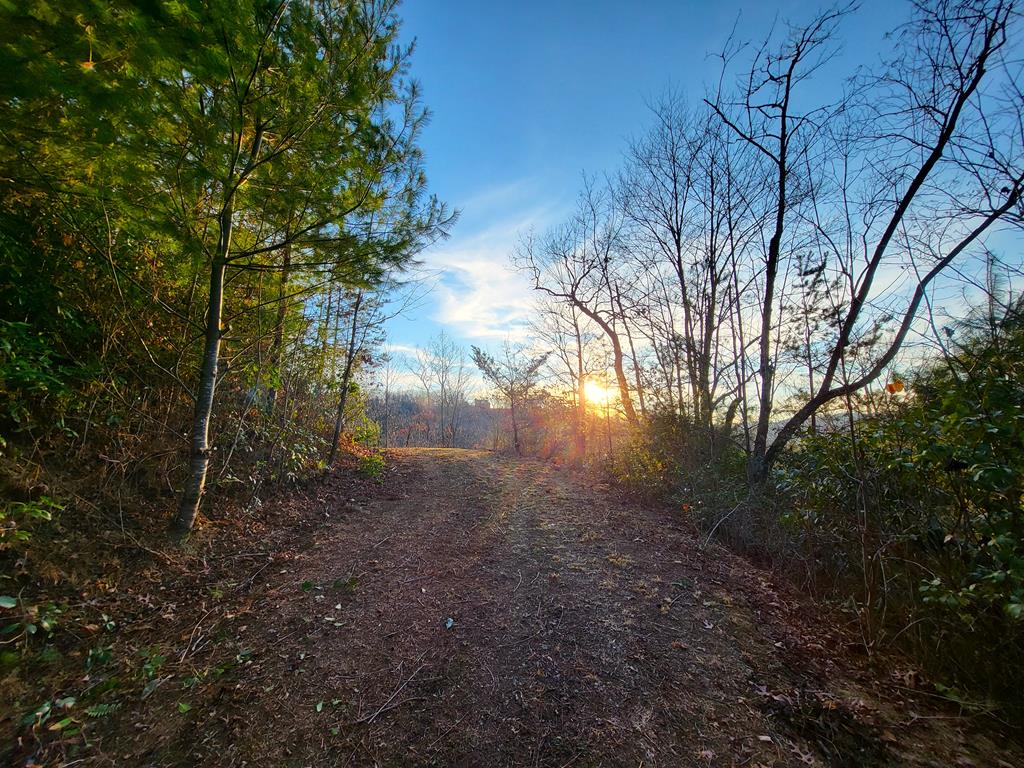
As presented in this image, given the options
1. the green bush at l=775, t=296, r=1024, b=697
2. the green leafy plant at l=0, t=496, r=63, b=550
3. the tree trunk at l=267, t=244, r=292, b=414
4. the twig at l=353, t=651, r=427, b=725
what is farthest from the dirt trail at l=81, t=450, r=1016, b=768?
the tree trunk at l=267, t=244, r=292, b=414

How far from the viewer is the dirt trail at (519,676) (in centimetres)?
192

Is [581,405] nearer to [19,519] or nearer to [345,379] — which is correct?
[345,379]

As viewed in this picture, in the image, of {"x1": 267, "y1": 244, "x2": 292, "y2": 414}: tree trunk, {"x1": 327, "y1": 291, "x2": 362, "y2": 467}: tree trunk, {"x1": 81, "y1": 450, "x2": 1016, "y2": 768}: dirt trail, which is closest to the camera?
{"x1": 81, "y1": 450, "x2": 1016, "y2": 768}: dirt trail

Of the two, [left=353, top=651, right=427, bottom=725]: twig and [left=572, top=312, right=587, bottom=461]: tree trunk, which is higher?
[left=572, top=312, right=587, bottom=461]: tree trunk

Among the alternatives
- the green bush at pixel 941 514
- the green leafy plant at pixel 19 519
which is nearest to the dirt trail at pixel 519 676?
the green bush at pixel 941 514

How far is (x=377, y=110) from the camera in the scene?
384cm

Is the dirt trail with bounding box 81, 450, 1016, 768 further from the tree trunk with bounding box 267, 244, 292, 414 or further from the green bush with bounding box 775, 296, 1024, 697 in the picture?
the tree trunk with bounding box 267, 244, 292, 414

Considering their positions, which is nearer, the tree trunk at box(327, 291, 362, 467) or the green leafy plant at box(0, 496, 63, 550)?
the green leafy plant at box(0, 496, 63, 550)

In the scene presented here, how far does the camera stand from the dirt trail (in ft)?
6.29

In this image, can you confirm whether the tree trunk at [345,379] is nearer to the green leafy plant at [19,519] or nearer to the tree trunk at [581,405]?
the green leafy plant at [19,519]

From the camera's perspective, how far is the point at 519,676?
Answer: 2428mm

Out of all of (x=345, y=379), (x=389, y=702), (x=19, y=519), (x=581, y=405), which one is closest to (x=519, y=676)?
(x=389, y=702)

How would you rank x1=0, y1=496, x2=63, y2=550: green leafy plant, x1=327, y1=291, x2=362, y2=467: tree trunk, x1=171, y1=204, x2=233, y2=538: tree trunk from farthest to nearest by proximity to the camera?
x1=327, y1=291, x2=362, y2=467: tree trunk → x1=171, y1=204, x2=233, y2=538: tree trunk → x1=0, y1=496, x2=63, y2=550: green leafy plant

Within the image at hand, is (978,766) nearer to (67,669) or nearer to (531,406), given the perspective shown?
(67,669)
